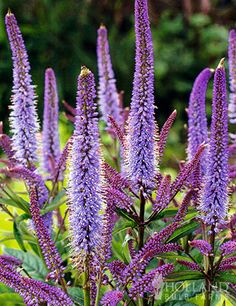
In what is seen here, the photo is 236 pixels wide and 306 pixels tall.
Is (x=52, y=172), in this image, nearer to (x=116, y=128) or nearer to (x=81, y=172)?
(x=116, y=128)

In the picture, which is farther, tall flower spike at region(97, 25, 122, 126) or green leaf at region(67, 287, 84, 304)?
tall flower spike at region(97, 25, 122, 126)

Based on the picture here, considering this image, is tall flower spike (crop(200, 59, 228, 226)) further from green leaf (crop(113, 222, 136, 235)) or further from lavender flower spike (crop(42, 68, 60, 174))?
lavender flower spike (crop(42, 68, 60, 174))

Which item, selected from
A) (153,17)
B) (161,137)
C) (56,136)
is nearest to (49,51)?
(153,17)

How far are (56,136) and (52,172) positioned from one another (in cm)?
19

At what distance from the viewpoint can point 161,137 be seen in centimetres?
204

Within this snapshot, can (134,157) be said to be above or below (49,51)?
below

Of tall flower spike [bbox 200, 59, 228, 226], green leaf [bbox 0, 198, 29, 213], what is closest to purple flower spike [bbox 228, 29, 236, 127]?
tall flower spike [bbox 200, 59, 228, 226]

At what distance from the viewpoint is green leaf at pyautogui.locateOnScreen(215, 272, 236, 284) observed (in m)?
1.92

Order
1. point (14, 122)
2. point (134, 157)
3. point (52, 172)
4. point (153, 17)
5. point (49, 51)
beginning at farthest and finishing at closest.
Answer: point (153, 17)
point (49, 51)
point (52, 172)
point (14, 122)
point (134, 157)

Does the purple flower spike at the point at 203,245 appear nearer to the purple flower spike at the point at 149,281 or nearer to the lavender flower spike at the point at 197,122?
the purple flower spike at the point at 149,281

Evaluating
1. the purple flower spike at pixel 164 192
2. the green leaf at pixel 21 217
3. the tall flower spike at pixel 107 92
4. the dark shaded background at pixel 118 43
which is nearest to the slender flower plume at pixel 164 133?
the purple flower spike at pixel 164 192

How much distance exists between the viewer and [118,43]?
354 inches

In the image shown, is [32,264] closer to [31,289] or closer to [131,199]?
[131,199]

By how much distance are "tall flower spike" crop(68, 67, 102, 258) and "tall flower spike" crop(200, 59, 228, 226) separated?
1.13 ft
